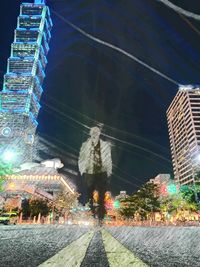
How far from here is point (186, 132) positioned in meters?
127

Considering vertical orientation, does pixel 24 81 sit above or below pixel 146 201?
above

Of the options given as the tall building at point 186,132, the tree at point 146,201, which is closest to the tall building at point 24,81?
the tall building at point 186,132

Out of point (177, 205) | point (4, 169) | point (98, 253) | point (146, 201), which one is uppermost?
point (4, 169)

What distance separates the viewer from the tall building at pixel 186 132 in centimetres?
11750

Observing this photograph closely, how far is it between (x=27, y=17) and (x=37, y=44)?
70.3 ft

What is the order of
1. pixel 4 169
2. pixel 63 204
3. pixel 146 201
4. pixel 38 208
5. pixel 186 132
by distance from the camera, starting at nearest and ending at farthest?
pixel 4 169 < pixel 38 208 < pixel 146 201 < pixel 63 204 < pixel 186 132

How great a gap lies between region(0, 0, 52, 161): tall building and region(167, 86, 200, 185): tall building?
237 feet

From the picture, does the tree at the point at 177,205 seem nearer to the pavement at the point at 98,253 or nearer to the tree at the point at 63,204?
the tree at the point at 63,204

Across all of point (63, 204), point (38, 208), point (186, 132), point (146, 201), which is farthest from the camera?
point (186, 132)

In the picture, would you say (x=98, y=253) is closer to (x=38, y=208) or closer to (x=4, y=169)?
(x=4, y=169)

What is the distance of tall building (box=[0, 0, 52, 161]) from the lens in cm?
12662

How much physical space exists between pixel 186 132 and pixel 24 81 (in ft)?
263

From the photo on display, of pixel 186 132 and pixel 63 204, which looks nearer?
pixel 63 204

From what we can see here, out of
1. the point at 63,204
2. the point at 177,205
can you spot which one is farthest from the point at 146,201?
the point at 63,204
